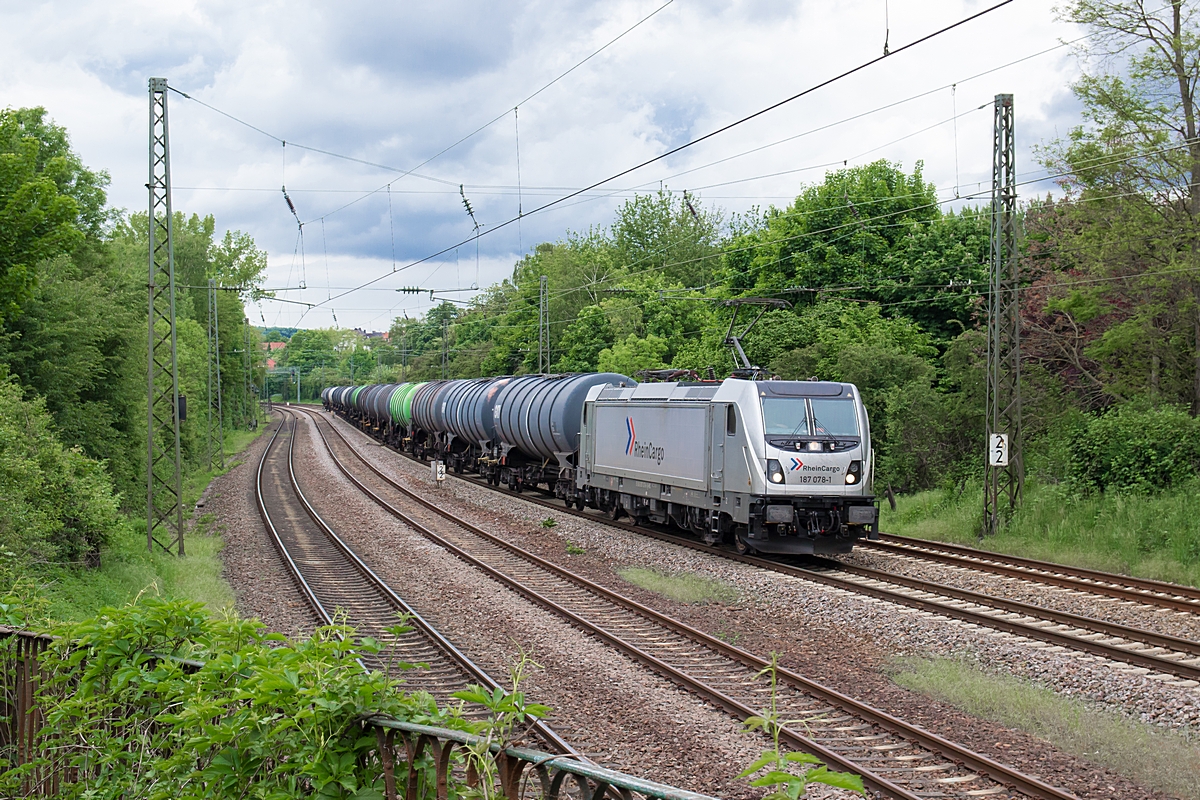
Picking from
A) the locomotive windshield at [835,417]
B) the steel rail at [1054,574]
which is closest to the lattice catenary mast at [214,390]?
the locomotive windshield at [835,417]

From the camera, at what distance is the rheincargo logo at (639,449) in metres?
19.7

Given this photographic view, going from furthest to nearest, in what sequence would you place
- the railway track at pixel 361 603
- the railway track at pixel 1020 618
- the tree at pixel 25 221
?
the tree at pixel 25 221 < the railway track at pixel 1020 618 < the railway track at pixel 361 603

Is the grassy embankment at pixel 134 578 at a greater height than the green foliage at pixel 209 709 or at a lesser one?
lesser

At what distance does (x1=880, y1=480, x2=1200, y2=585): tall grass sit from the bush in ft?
1.21

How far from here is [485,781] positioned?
2.90m

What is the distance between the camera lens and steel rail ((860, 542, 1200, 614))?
13.2 meters

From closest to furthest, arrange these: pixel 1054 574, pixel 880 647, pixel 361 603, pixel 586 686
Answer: pixel 586 686, pixel 880 647, pixel 361 603, pixel 1054 574

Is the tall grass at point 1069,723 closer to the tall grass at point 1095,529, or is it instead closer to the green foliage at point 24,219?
the tall grass at point 1095,529

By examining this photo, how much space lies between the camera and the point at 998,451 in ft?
59.4

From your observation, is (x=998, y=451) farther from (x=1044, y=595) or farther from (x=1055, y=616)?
(x=1055, y=616)

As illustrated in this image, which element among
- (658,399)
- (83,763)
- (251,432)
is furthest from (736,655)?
(251,432)

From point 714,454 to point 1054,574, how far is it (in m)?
5.76

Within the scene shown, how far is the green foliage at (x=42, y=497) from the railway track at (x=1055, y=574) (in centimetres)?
1357

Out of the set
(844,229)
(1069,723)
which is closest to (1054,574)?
(1069,723)
